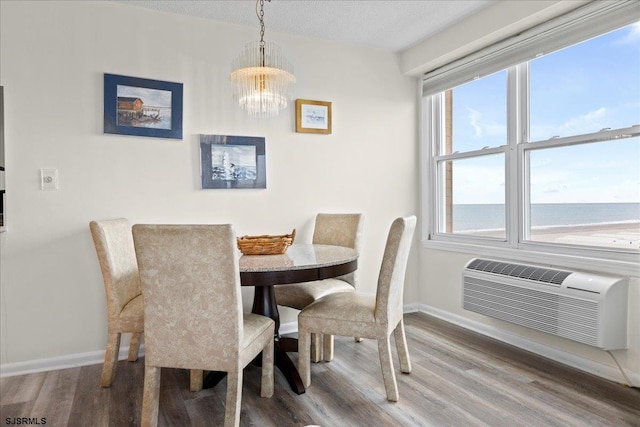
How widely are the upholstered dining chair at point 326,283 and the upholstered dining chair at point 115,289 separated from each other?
0.89 m

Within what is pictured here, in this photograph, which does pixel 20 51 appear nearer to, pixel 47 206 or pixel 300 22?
pixel 47 206

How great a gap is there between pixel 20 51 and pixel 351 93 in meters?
2.42

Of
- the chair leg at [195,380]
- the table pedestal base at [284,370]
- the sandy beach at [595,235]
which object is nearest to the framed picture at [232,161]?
the table pedestal base at [284,370]

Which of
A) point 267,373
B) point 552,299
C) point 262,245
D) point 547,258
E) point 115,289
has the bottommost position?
point 267,373

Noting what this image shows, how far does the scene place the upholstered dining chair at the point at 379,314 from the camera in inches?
84.5

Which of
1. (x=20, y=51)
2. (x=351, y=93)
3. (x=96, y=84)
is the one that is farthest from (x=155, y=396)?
(x=351, y=93)

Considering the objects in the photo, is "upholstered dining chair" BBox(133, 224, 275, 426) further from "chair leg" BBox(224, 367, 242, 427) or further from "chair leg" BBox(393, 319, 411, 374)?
"chair leg" BBox(393, 319, 411, 374)

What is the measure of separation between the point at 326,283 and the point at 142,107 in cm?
180

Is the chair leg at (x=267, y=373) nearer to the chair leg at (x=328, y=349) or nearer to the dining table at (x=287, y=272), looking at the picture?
the dining table at (x=287, y=272)

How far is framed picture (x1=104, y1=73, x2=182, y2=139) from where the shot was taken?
2850 millimetres

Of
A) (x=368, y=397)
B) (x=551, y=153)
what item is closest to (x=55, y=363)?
(x=368, y=397)

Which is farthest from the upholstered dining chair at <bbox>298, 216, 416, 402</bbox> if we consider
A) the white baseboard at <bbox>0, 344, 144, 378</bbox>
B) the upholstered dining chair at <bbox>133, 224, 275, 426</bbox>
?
the white baseboard at <bbox>0, 344, 144, 378</bbox>

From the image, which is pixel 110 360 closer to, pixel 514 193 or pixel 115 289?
pixel 115 289

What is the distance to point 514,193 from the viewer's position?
10.1ft
